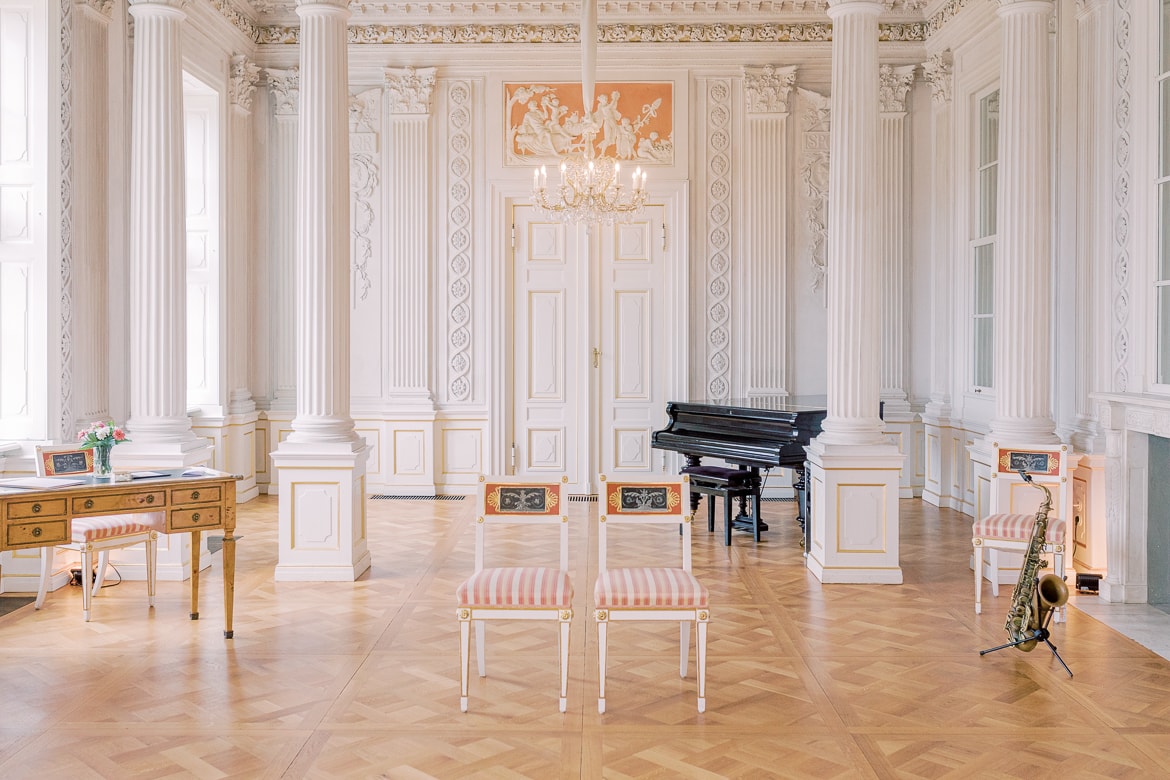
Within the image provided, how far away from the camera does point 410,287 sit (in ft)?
32.3

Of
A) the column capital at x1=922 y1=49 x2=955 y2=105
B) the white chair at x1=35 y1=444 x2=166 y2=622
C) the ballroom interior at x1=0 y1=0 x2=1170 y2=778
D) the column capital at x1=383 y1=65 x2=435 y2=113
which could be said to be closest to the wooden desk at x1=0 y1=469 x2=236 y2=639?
the white chair at x1=35 y1=444 x2=166 y2=622

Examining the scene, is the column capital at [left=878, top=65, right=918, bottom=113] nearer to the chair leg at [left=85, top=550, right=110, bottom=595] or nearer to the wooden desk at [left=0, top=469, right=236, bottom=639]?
the wooden desk at [left=0, top=469, right=236, bottom=639]

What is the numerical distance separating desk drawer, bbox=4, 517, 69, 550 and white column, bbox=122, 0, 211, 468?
1888mm

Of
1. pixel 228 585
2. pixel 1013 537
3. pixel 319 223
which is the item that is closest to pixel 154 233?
pixel 319 223

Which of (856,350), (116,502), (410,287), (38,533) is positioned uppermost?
(410,287)

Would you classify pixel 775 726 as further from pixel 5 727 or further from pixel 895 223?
pixel 895 223

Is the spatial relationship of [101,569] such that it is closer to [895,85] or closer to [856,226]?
[856,226]

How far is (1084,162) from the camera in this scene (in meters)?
6.67

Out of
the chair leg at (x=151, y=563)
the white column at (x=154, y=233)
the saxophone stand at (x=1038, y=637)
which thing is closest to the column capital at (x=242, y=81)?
the white column at (x=154, y=233)

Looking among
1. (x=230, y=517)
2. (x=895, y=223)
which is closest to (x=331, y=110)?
(x=230, y=517)

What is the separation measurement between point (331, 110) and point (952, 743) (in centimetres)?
516

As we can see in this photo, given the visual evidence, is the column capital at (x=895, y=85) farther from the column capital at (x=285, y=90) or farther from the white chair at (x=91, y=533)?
the white chair at (x=91, y=533)

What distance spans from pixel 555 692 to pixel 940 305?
683 cm

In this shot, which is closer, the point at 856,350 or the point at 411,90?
the point at 856,350
